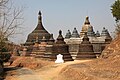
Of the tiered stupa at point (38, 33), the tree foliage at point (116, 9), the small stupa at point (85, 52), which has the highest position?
the tree foliage at point (116, 9)

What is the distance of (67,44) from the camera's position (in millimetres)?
31016

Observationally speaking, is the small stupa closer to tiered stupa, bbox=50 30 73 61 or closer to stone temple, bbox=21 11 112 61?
stone temple, bbox=21 11 112 61

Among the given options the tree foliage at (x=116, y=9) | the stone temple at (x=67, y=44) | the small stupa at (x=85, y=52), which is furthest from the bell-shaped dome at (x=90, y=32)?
the small stupa at (x=85, y=52)

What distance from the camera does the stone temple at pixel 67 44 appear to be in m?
26.4

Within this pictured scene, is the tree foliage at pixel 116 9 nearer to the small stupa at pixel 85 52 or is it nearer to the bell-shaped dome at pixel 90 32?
the bell-shaped dome at pixel 90 32

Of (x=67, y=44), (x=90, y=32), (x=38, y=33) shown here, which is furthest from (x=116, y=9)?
(x=38, y=33)

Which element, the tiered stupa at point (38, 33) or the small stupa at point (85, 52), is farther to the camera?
the tiered stupa at point (38, 33)

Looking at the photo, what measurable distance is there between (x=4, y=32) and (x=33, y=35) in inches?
635

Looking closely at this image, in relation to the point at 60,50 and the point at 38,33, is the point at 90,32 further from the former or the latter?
the point at 60,50

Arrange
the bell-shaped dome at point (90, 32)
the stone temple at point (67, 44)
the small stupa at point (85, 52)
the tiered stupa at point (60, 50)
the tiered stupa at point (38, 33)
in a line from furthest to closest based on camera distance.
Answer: the tiered stupa at point (38, 33) → the bell-shaped dome at point (90, 32) → the small stupa at point (85, 52) → the stone temple at point (67, 44) → the tiered stupa at point (60, 50)

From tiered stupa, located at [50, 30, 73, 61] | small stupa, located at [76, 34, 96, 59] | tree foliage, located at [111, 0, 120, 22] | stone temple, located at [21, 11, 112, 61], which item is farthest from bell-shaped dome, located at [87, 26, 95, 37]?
tiered stupa, located at [50, 30, 73, 61]

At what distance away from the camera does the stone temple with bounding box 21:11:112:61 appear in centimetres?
2639

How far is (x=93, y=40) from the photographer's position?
32.2 meters

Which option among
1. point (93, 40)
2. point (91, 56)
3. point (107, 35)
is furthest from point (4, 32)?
point (107, 35)
